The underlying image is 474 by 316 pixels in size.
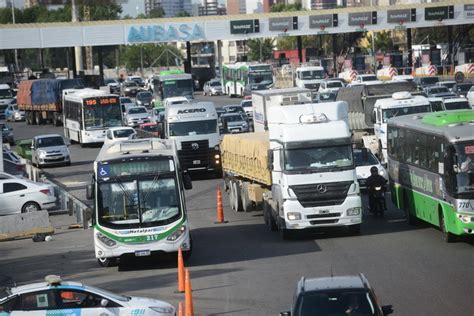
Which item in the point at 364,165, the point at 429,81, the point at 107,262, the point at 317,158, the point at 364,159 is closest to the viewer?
the point at 107,262

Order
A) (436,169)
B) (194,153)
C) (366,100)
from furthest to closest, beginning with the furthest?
1. (366,100)
2. (194,153)
3. (436,169)

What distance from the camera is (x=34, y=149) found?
5900 cm

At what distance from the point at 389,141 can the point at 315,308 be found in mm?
20054

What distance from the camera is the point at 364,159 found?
38875 millimetres

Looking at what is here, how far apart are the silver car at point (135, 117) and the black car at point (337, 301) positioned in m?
60.4

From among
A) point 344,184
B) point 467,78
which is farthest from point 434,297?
point 467,78

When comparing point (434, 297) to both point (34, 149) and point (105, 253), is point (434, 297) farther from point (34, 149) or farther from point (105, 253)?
point (34, 149)

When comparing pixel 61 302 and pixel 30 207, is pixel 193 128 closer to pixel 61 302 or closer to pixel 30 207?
pixel 30 207

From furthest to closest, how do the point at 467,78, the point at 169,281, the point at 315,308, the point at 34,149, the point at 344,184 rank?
the point at 467,78 < the point at 34,149 < the point at 344,184 < the point at 169,281 < the point at 315,308

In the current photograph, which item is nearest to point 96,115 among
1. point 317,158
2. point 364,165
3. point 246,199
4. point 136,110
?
point 136,110

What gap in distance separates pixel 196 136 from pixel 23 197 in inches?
378

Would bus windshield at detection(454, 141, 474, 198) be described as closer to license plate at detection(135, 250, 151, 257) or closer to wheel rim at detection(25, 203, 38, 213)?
license plate at detection(135, 250, 151, 257)

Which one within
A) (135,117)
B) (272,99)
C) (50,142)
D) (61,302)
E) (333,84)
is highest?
(272,99)

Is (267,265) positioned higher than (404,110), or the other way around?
(404,110)
